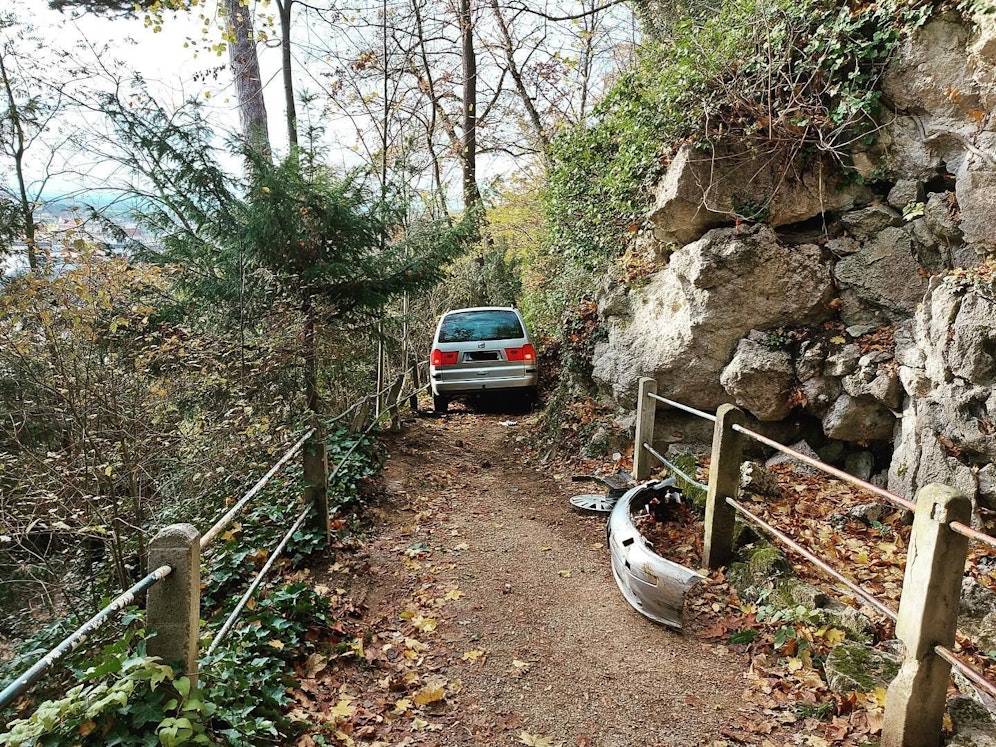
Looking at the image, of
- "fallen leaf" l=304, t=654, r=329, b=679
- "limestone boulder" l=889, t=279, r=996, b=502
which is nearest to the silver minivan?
"limestone boulder" l=889, t=279, r=996, b=502

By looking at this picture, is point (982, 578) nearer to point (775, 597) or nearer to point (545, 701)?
point (775, 597)

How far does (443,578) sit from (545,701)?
1.66 m

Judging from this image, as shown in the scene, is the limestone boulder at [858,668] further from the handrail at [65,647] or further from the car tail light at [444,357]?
the car tail light at [444,357]

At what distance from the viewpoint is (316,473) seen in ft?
16.4

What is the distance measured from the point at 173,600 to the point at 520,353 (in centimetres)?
808

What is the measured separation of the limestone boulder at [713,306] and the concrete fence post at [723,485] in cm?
272

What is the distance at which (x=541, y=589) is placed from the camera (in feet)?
15.2

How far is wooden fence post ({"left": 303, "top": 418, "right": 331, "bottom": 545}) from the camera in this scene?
4.95m

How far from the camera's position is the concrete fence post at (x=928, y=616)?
2387 mm

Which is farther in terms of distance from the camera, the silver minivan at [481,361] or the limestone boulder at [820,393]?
the silver minivan at [481,361]

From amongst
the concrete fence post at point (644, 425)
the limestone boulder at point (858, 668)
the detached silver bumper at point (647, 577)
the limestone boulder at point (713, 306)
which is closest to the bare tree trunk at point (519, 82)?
the limestone boulder at point (713, 306)

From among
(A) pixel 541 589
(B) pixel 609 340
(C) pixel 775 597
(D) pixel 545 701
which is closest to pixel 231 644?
(D) pixel 545 701

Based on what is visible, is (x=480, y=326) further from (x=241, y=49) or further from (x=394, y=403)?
(x=241, y=49)

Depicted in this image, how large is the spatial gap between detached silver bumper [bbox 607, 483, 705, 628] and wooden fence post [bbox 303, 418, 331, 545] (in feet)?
7.89
